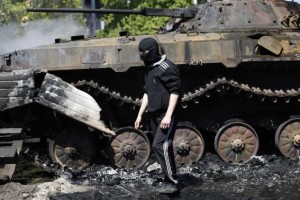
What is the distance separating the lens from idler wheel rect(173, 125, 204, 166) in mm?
9500

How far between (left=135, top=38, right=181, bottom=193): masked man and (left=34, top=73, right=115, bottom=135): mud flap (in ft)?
5.12

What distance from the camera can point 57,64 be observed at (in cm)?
941

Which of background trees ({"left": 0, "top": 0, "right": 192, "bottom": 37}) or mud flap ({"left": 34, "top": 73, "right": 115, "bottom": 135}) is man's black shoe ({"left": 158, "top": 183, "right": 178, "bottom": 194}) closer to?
mud flap ({"left": 34, "top": 73, "right": 115, "bottom": 135})

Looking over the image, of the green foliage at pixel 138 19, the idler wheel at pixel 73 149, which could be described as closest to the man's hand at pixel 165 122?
the idler wheel at pixel 73 149

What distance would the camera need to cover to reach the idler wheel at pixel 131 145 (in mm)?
9453

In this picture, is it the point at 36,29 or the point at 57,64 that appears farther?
the point at 36,29

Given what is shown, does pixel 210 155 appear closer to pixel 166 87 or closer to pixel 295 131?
pixel 295 131

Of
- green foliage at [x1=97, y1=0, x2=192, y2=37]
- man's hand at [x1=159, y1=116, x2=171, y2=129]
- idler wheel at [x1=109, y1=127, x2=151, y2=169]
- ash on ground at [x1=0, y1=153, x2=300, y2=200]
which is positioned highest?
green foliage at [x1=97, y1=0, x2=192, y2=37]

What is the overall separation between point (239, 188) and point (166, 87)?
1822mm

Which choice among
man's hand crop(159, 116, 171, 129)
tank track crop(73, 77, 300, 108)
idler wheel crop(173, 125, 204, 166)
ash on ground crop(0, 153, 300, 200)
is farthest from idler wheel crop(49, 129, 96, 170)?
man's hand crop(159, 116, 171, 129)

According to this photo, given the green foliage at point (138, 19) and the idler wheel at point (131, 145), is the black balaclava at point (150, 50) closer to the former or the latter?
the idler wheel at point (131, 145)

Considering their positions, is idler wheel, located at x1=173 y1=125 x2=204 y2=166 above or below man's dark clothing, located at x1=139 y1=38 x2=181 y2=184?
below

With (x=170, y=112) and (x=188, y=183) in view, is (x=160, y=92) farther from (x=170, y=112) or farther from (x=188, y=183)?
(x=188, y=183)

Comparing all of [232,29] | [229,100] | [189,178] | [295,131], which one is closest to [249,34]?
[232,29]
